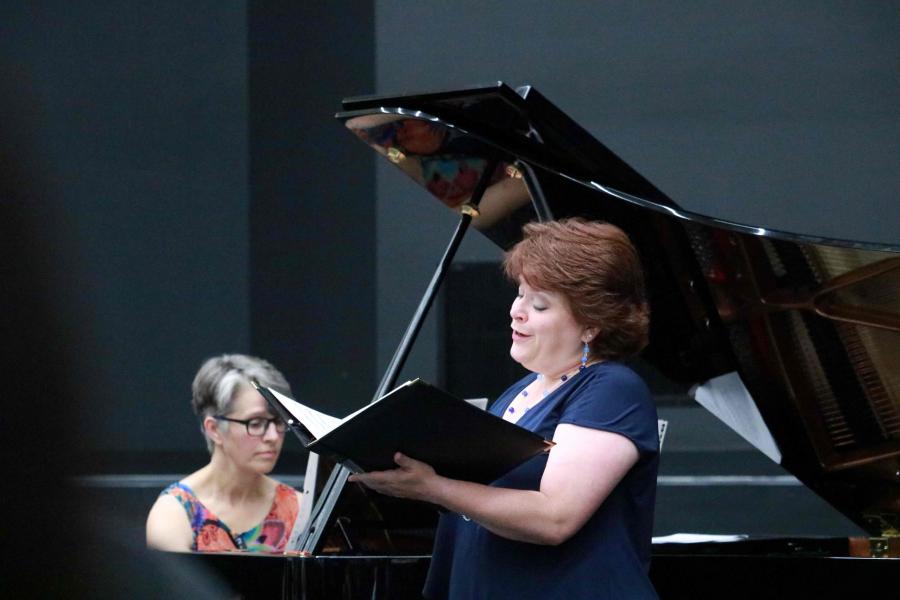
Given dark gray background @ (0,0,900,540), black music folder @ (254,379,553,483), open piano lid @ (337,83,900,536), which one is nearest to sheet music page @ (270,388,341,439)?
black music folder @ (254,379,553,483)

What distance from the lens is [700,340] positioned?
2.76m

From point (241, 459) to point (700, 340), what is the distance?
51.1 inches

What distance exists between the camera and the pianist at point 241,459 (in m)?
3.28

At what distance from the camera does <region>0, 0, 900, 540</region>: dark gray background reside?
18.0ft

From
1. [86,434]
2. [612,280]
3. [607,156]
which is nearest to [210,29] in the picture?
[607,156]

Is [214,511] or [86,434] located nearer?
[86,434]

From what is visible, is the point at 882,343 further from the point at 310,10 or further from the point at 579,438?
the point at 310,10

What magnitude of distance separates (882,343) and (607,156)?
0.75 metres

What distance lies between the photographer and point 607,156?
2.37 meters

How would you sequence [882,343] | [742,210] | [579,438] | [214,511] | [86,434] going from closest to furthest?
1. [86,434]
2. [579,438]
3. [882,343]
4. [214,511]
5. [742,210]

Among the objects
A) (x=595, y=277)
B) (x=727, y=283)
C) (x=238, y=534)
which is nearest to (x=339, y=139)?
(x=238, y=534)

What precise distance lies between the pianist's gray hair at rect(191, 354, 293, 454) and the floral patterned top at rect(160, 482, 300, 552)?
8.3 inches

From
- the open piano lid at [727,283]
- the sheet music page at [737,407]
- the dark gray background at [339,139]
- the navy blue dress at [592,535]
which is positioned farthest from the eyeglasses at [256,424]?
the dark gray background at [339,139]

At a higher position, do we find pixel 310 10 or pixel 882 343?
pixel 310 10
